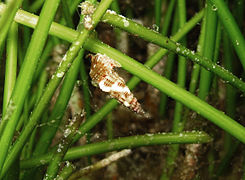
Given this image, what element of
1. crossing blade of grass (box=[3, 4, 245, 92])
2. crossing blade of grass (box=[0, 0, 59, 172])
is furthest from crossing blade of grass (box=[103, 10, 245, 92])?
crossing blade of grass (box=[0, 0, 59, 172])

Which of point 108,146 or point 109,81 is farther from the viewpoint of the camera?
point 108,146

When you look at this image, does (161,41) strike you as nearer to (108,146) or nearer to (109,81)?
(109,81)

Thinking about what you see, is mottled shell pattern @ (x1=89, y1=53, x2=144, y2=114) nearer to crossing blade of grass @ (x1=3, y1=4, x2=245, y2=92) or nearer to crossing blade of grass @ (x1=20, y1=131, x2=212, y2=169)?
crossing blade of grass @ (x1=3, y1=4, x2=245, y2=92)

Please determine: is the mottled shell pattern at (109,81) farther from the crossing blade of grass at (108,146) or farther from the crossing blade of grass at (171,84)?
the crossing blade of grass at (108,146)

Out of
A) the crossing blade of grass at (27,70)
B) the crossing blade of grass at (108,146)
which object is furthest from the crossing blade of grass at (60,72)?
the crossing blade of grass at (108,146)

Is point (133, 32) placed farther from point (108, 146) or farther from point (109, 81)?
point (108, 146)

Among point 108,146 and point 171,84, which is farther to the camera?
point 108,146

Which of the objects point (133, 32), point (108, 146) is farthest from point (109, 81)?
point (108, 146)

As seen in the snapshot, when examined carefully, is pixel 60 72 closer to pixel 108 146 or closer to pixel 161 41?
pixel 161 41

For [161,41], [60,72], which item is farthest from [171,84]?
[60,72]
